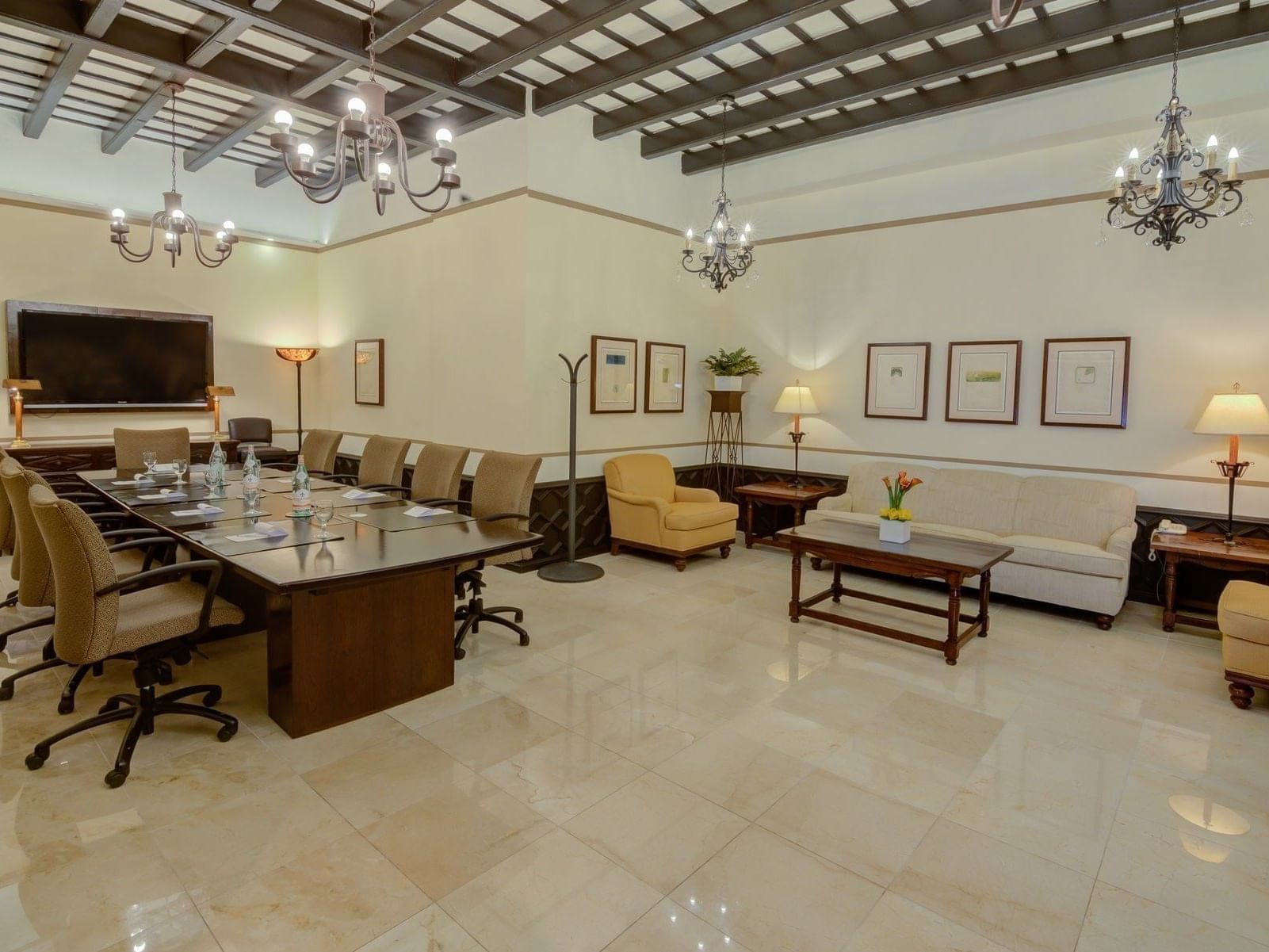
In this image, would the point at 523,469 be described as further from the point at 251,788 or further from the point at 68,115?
the point at 68,115

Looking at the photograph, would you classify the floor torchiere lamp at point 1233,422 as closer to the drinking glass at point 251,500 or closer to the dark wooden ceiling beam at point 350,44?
the dark wooden ceiling beam at point 350,44

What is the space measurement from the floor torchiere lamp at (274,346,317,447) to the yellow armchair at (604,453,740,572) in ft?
12.8

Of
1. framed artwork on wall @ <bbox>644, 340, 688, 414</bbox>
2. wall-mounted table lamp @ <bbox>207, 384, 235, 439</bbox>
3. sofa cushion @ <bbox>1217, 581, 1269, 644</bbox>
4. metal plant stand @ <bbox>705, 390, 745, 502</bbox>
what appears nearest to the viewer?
sofa cushion @ <bbox>1217, 581, 1269, 644</bbox>

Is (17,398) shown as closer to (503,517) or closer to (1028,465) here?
(503,517)

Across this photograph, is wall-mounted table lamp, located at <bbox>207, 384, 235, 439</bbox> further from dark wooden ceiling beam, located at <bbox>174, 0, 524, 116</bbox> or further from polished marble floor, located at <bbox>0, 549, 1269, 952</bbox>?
polished marble floor, located at <bbox>0, 549, 1269, 952</bbox>

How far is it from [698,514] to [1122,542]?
2.99 m

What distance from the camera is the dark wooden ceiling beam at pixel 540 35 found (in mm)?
3953

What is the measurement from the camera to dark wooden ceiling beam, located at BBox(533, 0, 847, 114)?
12.8ft

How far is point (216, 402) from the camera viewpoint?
24.2 feet

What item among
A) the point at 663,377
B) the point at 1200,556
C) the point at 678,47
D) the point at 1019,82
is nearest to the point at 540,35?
the point at 678,47

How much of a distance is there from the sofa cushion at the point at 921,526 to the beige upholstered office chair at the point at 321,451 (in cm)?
420

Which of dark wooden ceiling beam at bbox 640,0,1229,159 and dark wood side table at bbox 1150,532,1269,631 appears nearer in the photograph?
dark wooden ceiling beam at bbox 640,0,1229,159

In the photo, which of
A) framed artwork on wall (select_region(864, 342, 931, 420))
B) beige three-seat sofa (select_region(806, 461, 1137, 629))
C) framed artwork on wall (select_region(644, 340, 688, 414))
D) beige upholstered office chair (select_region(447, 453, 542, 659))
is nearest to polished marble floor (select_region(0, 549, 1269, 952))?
beige upholstered office chair (select_region(447, 453, 542, 659))

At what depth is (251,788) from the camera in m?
2.58
